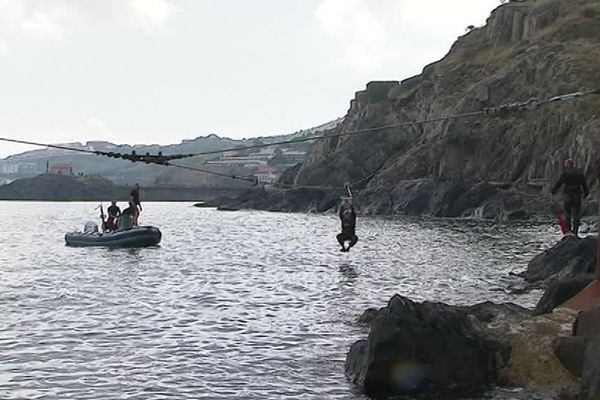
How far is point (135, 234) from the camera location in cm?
4009

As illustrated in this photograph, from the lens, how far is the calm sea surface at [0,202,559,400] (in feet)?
40.3

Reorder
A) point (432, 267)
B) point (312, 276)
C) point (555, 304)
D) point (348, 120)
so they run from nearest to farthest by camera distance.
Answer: point (555, 304) < point (312, 276) < point (432, 267) < point (348, 120)

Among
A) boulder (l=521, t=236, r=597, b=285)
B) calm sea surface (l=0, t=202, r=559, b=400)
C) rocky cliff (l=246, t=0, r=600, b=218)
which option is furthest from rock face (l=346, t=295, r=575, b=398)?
rocky cliff (l=246, t=0, r=600, b=218)

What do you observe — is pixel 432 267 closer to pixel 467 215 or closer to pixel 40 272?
pixel 40 272

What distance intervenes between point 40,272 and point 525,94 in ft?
198

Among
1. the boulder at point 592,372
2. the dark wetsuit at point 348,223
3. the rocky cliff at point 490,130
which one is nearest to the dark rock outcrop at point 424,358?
the boulder at point 592,372

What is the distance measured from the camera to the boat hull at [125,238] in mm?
39781

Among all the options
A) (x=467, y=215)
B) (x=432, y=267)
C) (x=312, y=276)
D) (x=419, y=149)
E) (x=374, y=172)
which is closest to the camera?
(x=312, y=276)

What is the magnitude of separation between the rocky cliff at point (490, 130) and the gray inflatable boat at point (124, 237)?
25.0 m

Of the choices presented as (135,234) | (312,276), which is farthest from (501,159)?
(312,276)

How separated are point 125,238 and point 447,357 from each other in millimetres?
30328

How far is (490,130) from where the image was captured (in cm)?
7931

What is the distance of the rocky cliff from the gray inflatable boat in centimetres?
2502

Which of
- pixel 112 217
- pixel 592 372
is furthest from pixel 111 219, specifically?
pixel 592 372
